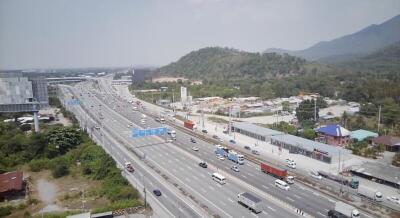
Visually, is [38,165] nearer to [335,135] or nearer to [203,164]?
[203,164]

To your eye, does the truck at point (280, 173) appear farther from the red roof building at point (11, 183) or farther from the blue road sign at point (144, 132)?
the red roof building at point (11, 183)

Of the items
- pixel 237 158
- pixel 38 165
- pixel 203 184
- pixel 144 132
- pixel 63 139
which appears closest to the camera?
pixel 203 184

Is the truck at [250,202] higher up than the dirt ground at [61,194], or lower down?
higher up

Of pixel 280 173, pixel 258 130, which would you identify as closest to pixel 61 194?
pixel 280 173

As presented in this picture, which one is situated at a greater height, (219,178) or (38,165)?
(219,178)

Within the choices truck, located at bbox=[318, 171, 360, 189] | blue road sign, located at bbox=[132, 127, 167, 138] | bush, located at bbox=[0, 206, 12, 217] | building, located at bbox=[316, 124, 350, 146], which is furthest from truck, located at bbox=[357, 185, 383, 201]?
bush, located at bbox=[0, 206, 12, 217]

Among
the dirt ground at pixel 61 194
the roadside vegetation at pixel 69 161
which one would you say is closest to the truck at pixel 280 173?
the roadside vegetation at pixel 69 161
